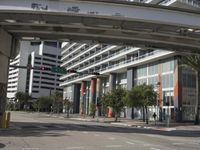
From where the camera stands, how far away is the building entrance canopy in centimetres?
2356

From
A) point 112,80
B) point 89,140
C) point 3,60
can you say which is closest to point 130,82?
point 112,80

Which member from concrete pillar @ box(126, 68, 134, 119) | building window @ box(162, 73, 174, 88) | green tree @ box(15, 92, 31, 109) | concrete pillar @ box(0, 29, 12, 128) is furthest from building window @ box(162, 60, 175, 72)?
green tree @ box(15, 92, 31, 109)

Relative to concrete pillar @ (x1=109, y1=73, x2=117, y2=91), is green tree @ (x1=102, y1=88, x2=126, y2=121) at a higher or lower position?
lower

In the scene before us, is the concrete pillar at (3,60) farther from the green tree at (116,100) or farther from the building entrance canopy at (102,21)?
the green tree at (116,100)

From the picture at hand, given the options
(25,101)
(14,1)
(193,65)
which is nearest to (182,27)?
(14,1)

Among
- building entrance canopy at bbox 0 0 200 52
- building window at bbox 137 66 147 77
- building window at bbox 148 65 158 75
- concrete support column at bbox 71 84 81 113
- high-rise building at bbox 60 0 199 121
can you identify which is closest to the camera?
building entrance canopy at bbox 0 0 200 52

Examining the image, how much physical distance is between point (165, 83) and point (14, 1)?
4477 centimetres

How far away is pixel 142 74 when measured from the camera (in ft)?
242

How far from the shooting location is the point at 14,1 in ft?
77.3

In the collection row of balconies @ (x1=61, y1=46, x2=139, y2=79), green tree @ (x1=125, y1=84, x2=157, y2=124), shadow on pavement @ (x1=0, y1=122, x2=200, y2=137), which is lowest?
shadow on pavement @ (x1=0, y1=122, x2=200, y2=137)

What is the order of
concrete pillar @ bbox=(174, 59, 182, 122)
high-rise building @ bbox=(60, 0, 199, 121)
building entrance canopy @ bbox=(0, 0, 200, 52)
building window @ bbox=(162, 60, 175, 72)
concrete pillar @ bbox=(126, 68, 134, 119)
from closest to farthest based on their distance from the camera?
building entrance canopy @ bbox=(0, 0, 200, 52) → concrete pillar @ bbox=(174, 59, 182, 122) → high-rise building @ bbox=(60, 0, 199, 121) → building window @ bbox=(162, 60, 175, 72) → concrete pillar @ bbox=(126, 68, 134, 119)

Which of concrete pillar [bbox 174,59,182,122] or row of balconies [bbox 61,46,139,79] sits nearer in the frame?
concrete pillar [bbox 174,59,182,122]

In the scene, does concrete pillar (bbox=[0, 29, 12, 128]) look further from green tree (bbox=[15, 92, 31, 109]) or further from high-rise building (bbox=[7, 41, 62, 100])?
high-rise building (bbox=[7, 41, 62, 100])

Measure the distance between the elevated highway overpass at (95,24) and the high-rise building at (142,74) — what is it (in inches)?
598
